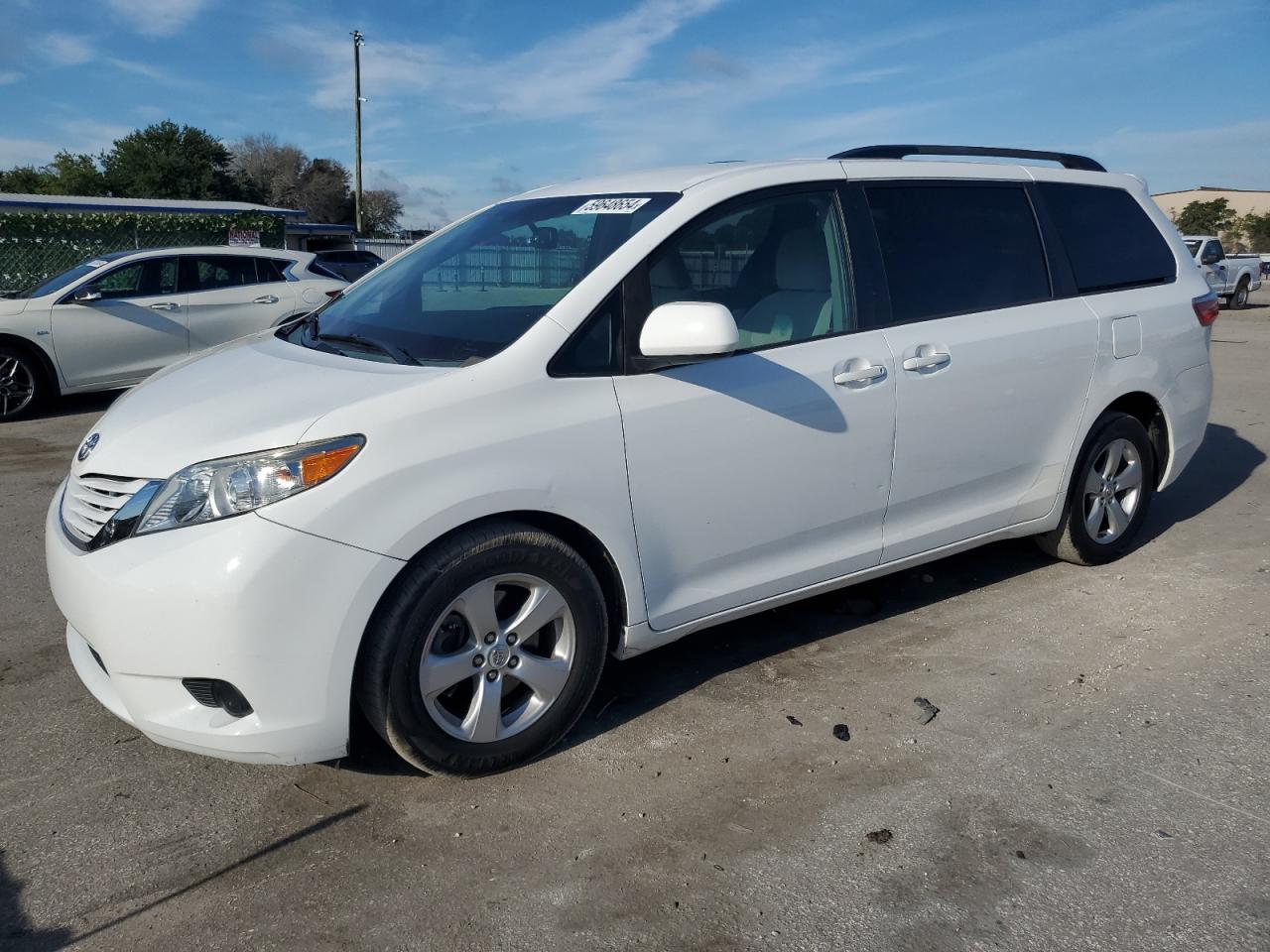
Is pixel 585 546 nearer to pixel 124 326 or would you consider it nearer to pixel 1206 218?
pixel 124 326

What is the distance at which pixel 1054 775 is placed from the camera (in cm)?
316

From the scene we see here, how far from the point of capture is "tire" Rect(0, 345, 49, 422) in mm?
9438

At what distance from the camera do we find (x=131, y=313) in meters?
10.2

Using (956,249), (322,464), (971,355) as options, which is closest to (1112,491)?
(971,355)

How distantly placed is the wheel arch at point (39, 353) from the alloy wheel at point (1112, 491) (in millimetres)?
9054

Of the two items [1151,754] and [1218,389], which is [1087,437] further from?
[1218,389]

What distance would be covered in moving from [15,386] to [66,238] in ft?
24.4

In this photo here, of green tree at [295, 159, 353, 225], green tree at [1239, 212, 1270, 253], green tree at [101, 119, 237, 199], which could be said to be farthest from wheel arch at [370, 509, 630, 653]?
green tree at [1239, 212, 1270, 253]

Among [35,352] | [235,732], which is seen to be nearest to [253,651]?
[235,732]

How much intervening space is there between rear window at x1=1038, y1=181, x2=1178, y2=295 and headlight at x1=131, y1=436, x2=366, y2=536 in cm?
342

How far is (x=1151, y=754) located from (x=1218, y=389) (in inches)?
346

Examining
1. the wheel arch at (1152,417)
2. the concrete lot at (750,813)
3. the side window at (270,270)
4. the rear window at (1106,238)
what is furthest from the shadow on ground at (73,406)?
the wheel arch at (1152,417)

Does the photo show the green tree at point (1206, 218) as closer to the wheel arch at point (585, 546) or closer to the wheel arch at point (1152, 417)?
the wheel arch at point (1152, 417)

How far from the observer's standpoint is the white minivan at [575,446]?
2.78 meters
